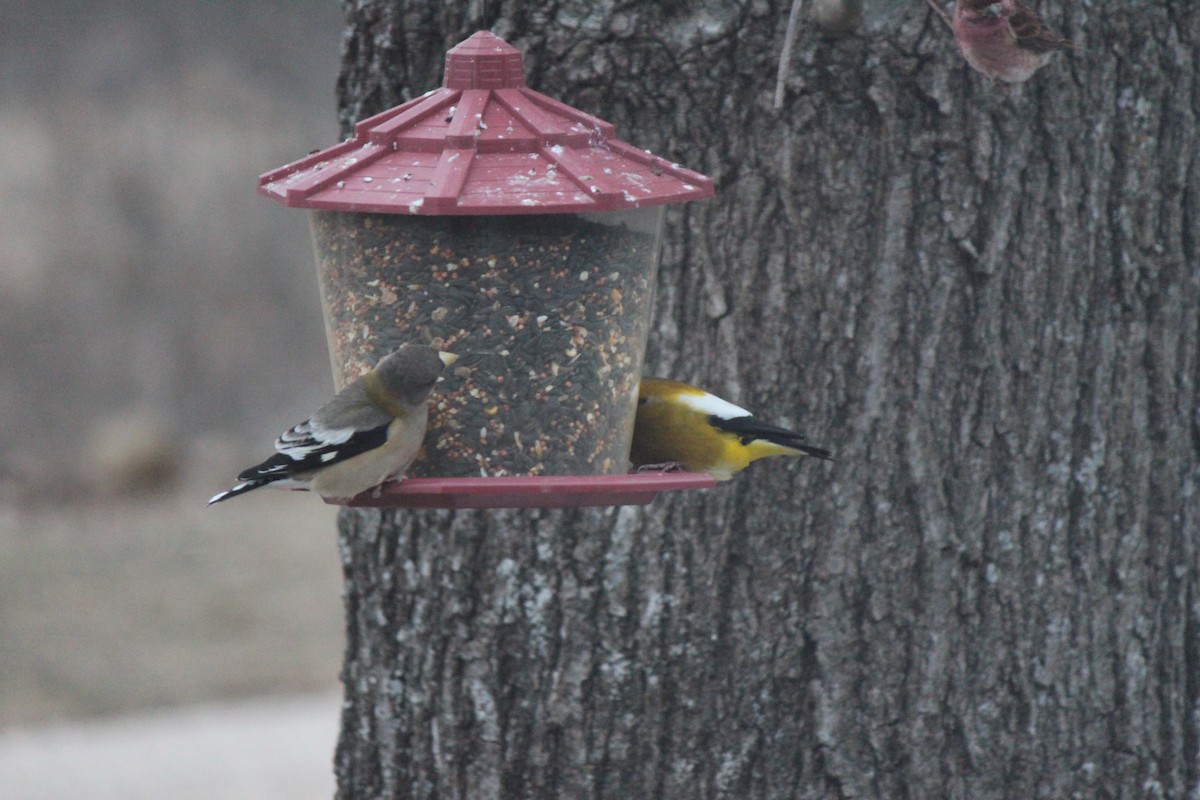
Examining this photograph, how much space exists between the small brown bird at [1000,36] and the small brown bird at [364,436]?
156 centimetres

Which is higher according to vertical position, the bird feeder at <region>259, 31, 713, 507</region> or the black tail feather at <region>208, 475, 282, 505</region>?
the bird feeder at <region>259, 31, 713, 507</region>

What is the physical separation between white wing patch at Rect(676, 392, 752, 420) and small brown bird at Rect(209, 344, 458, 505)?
81cm

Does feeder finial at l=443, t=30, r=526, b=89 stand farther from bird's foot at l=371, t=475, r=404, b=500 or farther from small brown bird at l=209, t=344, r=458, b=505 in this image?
bird's foot at l=371, t=475, r=404, b=500

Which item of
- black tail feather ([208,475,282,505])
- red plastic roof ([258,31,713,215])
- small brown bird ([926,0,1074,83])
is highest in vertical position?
small brown bird ([926,0,1074,83])

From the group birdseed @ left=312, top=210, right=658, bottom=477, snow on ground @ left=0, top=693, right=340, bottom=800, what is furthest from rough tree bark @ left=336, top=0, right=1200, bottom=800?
snow on ground @ left=0, top=693, right=340, bottom=800

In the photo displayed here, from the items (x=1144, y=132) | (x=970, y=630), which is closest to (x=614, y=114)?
(x=1144, y=132)

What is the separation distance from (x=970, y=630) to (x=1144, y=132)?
1.55 m

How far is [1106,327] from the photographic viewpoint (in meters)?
4.32

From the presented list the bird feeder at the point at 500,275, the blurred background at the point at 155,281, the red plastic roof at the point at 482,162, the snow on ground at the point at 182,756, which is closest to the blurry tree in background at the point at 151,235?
the blurred background at the point at 155,281

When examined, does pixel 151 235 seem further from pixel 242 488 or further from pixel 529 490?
pixel 529 490

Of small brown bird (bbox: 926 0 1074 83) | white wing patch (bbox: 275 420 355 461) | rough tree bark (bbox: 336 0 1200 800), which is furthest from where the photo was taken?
rough tree bark (bbox: 336 0 1200 800)

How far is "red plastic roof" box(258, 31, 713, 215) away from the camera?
3.10m

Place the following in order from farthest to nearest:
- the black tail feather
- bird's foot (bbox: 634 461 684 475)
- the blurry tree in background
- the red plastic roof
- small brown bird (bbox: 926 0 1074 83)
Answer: the blurry tree in background, bird's foot (bbox: 634 461 684 475), small brown bird (bbox: 926 0 1074 83), the black tail feather, the red plastic roof

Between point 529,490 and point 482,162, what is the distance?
726 mm
